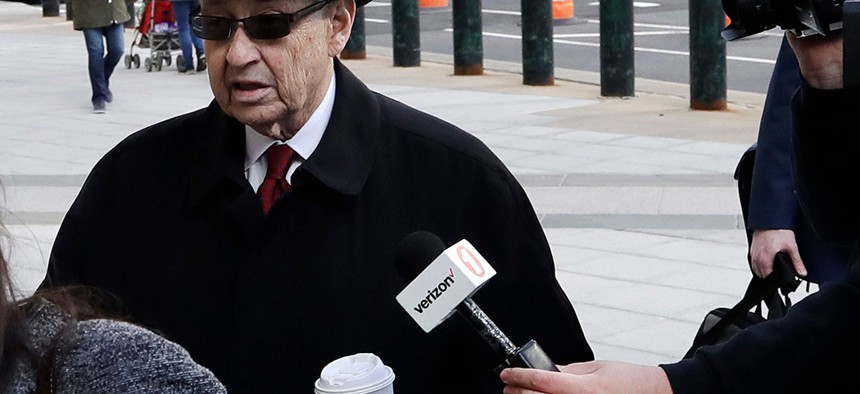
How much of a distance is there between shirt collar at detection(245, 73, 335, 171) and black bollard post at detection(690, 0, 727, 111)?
917 centimetres

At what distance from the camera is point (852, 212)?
2748 millimetres

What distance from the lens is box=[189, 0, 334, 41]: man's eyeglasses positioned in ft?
9.98

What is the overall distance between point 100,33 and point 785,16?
1156cm

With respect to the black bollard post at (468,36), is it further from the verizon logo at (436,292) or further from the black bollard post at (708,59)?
the verizon logo at (436,292)

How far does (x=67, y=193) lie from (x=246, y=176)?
6446 millimetres

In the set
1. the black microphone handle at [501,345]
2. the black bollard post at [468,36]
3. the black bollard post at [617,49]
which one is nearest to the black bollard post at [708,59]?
the black bollard post at [617,49]

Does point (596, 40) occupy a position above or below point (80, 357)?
below

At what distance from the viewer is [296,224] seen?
3.01m

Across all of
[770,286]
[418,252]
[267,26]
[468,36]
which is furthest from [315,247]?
[468,36]

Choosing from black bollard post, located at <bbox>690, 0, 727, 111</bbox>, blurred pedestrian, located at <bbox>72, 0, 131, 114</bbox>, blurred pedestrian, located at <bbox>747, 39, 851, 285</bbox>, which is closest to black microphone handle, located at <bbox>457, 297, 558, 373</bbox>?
blurred pedestrian, located at <bbox>747, 39, 851, 285</bbox>

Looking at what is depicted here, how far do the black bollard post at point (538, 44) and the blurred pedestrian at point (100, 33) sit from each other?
3554mm

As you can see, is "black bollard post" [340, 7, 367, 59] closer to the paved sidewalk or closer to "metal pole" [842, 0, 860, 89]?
the paved sidewalk

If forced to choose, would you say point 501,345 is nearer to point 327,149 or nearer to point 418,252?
point 418,252

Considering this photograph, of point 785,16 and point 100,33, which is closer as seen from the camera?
point 785,16
